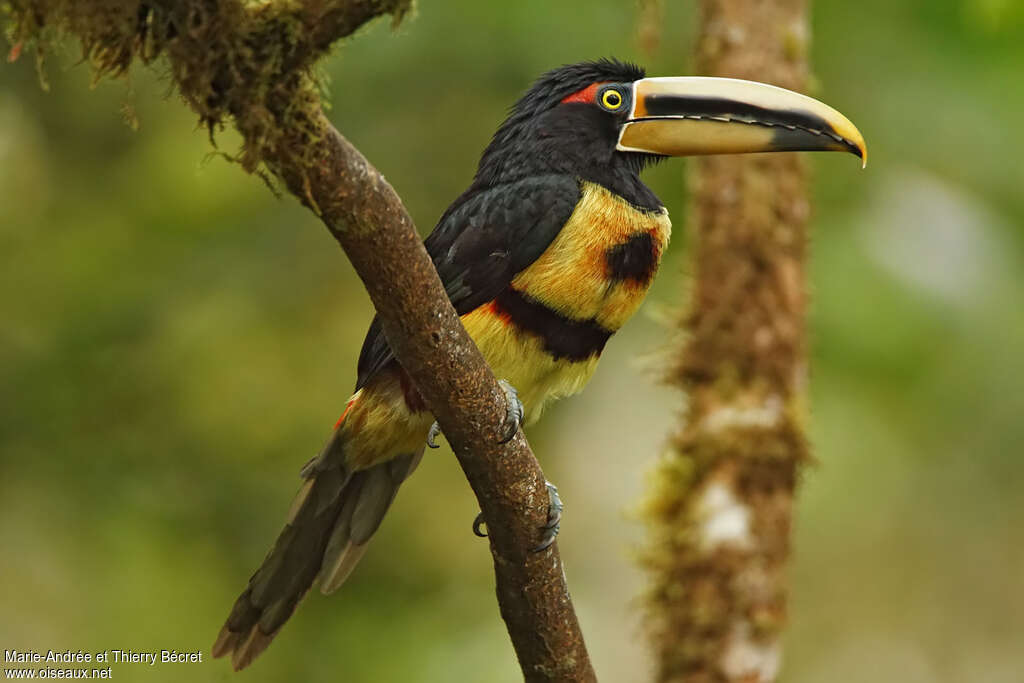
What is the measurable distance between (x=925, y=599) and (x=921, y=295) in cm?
406

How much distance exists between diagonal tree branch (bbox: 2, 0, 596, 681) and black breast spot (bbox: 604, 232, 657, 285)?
3.03 ft

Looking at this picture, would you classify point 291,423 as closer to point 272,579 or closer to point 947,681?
point 272,579

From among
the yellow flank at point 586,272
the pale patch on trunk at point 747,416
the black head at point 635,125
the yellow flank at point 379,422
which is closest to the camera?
the yellow flank at point 586,272

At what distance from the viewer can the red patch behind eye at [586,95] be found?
413 cm

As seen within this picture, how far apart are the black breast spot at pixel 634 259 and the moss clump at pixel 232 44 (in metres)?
1.49

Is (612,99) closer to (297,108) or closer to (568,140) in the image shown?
(568,140)

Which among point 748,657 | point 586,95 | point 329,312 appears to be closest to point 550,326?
point 586,95

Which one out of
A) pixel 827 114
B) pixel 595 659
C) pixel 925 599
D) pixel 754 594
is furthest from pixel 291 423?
pixel 925 599

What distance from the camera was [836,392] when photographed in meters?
7.07

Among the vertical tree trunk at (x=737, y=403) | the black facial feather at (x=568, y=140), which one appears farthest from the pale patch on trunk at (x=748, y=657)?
the black facial feather at (x=568, y=140)

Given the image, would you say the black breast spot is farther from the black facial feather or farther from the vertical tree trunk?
the vertical tree trunk

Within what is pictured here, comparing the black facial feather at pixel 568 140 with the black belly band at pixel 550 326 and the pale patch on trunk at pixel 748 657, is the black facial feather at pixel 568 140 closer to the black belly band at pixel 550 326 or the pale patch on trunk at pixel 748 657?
the black belly band at pixel 550 326

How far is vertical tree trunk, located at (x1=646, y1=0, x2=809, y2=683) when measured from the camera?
4543mm

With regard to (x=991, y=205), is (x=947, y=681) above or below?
below
